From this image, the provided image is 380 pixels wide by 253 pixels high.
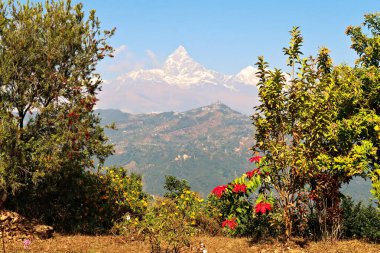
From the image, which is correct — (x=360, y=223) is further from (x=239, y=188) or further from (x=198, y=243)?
(x=198, y=243)

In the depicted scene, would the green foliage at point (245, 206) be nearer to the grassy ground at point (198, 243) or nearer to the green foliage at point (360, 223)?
the grassy ground at point (198, 243)

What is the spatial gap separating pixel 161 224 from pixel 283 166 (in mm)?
4494

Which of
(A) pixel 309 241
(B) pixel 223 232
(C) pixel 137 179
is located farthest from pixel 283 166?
(C) pixel 137 179

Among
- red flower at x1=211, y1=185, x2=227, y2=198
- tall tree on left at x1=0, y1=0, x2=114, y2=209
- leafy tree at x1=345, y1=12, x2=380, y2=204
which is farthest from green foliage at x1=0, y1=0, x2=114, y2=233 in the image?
leafy tree at x1=345, y1=12, x2=380, y2=204

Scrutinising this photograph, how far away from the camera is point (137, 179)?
22.0 meters

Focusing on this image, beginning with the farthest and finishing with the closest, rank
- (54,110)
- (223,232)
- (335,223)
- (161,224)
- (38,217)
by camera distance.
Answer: (223,232), (38,217), (54,110), (335,223), (161,224)

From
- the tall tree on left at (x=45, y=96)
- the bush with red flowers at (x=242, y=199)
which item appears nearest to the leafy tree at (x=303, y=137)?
the bush with red flowers at (x=242, y=199)

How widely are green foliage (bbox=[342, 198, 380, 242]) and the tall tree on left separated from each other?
1141 cm

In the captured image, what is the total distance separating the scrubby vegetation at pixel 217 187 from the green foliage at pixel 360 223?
45 millimetres

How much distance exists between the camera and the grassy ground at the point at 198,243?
39.3ft

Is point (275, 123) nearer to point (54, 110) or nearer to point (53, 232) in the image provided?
point (54, 110)

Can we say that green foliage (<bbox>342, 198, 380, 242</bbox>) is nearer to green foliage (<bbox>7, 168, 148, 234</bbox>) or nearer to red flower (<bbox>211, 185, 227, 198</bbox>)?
red flower (<bbox>211, 185, 227, 198</bbox>)

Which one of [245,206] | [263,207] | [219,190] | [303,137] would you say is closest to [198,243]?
[219,190]

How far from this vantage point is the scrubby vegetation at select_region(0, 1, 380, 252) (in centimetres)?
1174
